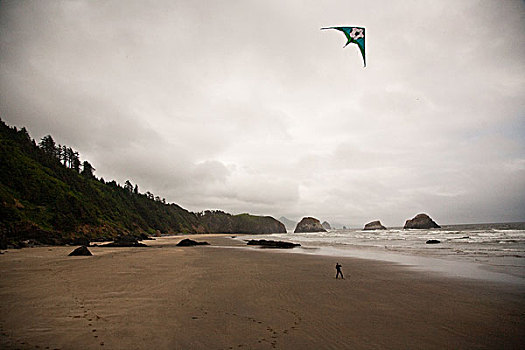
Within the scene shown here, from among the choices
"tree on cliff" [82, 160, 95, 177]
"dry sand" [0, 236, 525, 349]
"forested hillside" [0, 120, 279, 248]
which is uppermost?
"tree on cliff" [82, 160, 95, 177]

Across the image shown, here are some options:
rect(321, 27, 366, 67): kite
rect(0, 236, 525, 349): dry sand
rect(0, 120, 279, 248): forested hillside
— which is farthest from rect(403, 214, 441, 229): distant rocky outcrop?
rect(321, 27, 366, 67): kite

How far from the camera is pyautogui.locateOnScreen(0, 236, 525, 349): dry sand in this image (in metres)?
6.54

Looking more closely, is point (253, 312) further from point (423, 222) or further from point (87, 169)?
point (423, 222)

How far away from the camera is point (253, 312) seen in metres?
8.97

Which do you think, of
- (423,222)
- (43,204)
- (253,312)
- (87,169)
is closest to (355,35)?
(253,312)

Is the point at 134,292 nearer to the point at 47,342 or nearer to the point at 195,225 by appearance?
the point at 47,342

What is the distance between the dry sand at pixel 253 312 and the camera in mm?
6543

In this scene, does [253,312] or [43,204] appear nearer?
[253,312]

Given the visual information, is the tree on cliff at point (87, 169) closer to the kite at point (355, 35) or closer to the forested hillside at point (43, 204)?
the forested hillside at point (43, 204)

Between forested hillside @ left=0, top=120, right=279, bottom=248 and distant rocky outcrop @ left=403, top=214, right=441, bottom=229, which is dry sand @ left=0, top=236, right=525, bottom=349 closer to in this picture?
forested hillside @ left=0, top=120, right=279, bottom=248

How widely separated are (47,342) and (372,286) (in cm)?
1273

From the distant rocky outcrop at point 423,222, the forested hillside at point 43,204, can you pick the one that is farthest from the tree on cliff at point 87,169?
the distant rocky outcrop at point 423,222

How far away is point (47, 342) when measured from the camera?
19.8 ft

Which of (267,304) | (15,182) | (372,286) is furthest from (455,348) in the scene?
(15,182)
